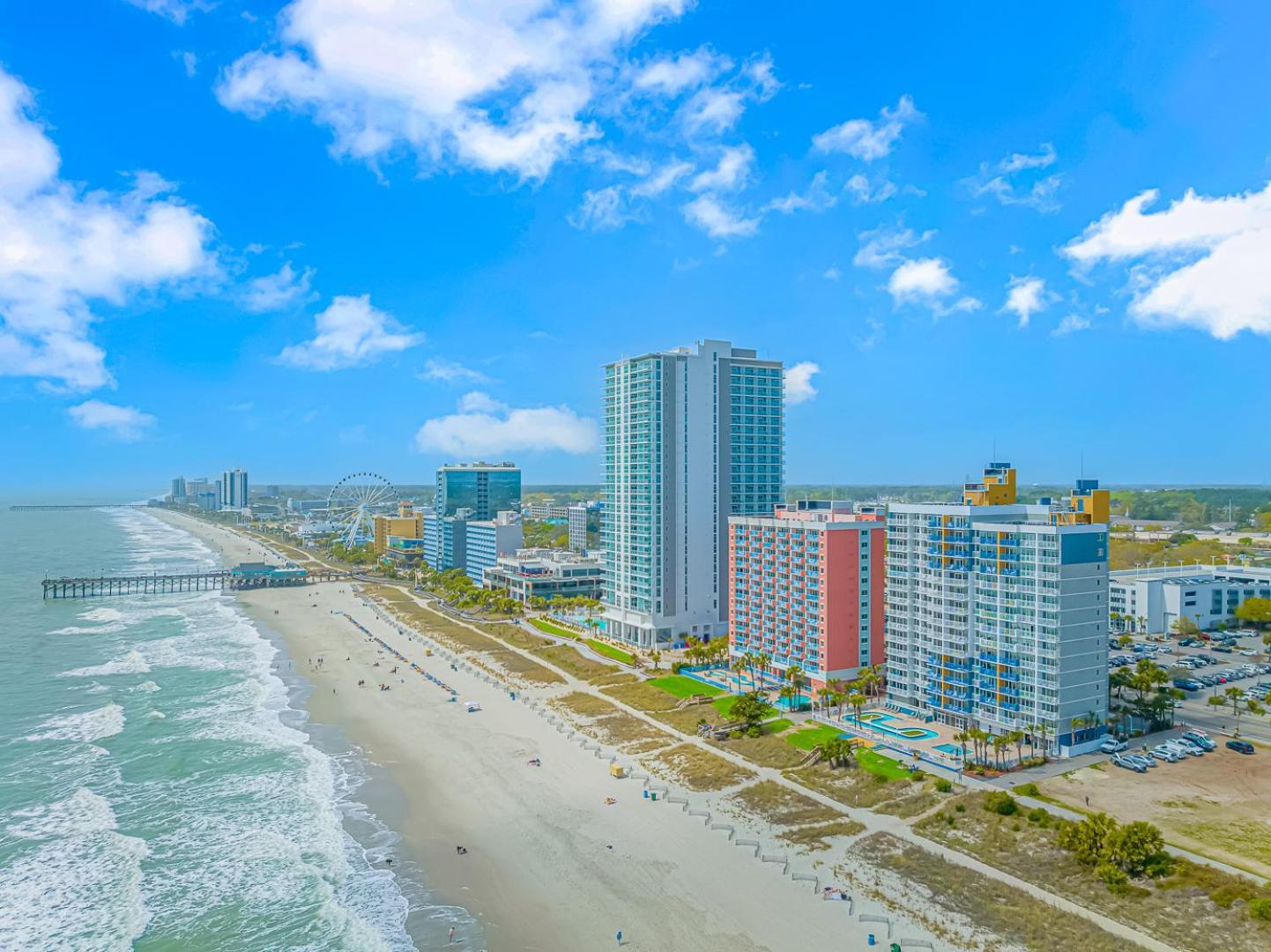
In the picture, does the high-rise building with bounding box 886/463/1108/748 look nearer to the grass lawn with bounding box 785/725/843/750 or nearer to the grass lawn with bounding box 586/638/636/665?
the grass lawn with bounding box 785/725/843/750

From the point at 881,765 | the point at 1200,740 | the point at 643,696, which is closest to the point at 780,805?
the point at 881,765

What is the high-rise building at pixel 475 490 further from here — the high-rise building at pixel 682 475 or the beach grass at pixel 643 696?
the beach grass at pixel 643 696

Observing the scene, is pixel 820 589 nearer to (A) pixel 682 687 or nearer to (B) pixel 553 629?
(A) pixel 682 687

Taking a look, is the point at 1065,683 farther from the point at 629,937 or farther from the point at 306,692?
the point at 306,692

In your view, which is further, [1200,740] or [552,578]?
[552,578]

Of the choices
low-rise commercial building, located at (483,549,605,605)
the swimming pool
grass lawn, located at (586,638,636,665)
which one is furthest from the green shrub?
low-rise commercial building, located at (483,549,605,605)
